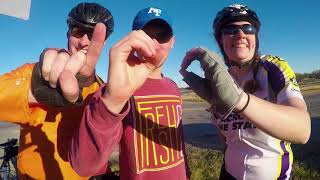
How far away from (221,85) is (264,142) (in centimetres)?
100

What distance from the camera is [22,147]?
207 centimetres

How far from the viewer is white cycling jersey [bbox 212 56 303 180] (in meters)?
2.21

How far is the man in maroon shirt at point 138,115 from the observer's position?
1.35 metres

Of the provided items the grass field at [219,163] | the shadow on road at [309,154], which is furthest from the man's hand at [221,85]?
the shadow on road at [309,154]

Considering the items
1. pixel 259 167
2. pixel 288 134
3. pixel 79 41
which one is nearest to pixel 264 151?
pixel 259 167

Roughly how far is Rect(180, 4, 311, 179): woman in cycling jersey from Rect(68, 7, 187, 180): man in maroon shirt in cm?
26

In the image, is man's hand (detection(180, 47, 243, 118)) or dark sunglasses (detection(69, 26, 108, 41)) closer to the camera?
man's hand (detection(180, 47, 243, 118))

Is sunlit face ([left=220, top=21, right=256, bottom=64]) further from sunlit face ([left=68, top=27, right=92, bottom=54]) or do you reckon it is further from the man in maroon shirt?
sunlit face ([left=68, top=27, right=92, bottom=54])

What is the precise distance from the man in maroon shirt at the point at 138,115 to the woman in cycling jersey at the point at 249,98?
255 millimetres

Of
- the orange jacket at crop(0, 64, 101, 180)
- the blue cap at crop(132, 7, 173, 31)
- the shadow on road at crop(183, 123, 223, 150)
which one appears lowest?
the shadow on road at crop(183, 123, 223, 150)

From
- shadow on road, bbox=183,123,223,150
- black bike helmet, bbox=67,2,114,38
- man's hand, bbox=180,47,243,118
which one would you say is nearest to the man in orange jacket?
black bike helmet, bbox=67,2,114,38

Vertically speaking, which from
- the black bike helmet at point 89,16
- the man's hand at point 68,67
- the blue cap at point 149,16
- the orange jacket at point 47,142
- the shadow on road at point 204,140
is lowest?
the shadow on road at point 204,140

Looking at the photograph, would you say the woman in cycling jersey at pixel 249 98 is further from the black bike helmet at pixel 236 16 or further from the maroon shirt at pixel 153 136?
the maroon shirt at pixel 153 136

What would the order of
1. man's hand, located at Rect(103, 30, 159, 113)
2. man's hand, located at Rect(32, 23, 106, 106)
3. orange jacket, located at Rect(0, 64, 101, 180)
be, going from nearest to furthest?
1. man's hand, located at Rect(103, 30, 159, 113)
2. man's hand, located at Rect(32, 23, 106, 106)
3. orange jacket, located at Rect(0, 64, 101, 180)
